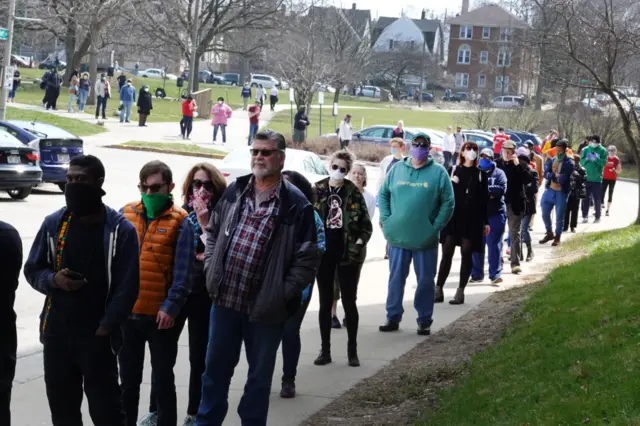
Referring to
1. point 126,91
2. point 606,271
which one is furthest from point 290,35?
point 606,271

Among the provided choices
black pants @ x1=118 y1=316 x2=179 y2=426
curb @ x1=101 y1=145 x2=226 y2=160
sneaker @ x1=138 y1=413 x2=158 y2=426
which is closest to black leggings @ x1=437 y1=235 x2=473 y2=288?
sneaker @ x1=138 y1=413 x2=158 y2=426

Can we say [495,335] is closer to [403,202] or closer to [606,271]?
[403,202]

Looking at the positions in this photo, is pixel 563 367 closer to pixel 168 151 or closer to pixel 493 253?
pixel 493 253

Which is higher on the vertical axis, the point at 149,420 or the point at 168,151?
the point at 149,420

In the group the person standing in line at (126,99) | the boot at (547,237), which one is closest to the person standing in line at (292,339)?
the boot at (547,237)

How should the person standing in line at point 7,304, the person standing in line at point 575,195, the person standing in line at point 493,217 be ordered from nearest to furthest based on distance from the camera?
1. the person standing in line at point 7,304
2. the person standing in line at point 493,217
3. the person standing in line at point 575,195

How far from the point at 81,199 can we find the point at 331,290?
374 centimetres

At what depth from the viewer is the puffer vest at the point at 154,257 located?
6.41m

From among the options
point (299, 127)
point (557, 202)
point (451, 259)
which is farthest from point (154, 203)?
point (299, 127)

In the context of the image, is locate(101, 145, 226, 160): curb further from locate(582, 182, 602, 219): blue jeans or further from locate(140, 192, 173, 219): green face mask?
locate(140, 192, 173, 219): green face mask

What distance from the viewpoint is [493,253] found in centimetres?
1483

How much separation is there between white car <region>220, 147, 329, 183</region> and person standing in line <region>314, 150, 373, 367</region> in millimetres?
9234

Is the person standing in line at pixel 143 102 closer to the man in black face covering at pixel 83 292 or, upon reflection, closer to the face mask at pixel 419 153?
the face mask at pixel 419 153

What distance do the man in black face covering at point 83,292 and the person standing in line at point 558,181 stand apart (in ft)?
46.9
